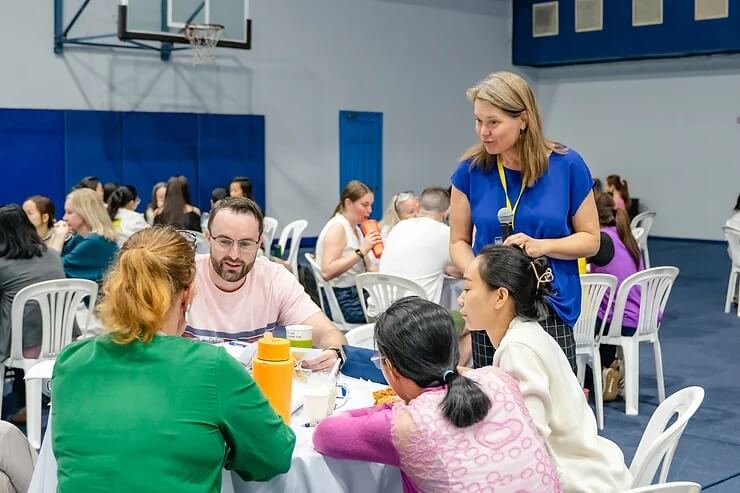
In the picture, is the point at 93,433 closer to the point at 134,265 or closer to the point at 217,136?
the point at 134,265

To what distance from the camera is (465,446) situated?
184cm

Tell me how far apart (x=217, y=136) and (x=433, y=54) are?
450 centimetres

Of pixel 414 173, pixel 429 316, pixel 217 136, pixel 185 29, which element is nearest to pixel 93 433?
pixel 429 316

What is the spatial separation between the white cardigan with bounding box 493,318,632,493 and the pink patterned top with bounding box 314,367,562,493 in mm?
218

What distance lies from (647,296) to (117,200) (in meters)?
4.47

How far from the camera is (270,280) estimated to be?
312cm

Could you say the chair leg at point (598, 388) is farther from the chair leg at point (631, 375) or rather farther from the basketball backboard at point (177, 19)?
the basketball backboard at point (177, 19)

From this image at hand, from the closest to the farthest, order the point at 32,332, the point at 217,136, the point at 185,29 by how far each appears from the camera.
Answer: the point at 32,332, the point at 185,29, the point at 217,136

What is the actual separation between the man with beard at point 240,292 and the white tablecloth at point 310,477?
0.75 m

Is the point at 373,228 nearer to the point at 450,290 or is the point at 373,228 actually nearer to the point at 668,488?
the point at 450,290

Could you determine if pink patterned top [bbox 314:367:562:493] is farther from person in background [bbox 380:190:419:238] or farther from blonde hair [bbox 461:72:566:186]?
person in background [bbox 380:190:419:238]

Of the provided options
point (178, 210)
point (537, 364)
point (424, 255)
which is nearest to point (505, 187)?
point (537, 364)

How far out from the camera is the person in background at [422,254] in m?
5.09

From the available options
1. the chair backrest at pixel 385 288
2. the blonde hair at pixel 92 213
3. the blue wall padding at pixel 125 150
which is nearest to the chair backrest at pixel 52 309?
the blonde hair at pixel 92 213
